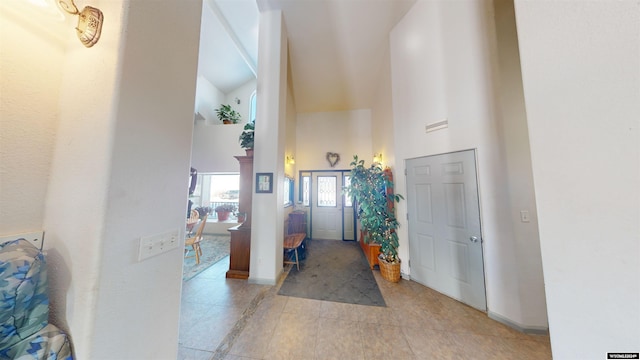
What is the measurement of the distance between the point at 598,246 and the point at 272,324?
7.88 feet

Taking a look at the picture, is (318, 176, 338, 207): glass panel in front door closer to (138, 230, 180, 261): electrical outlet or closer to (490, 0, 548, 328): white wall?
(490, 0, 548, 328): white wall

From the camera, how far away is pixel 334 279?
292 cm

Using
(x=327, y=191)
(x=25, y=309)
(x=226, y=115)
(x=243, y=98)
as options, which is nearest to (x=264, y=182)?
(x=25, y=309)

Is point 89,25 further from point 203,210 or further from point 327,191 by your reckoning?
point 203,210

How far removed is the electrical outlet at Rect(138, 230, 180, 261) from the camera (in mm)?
880

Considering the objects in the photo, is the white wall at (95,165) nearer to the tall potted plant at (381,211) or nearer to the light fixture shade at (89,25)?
the light fixture shade at (89,25)

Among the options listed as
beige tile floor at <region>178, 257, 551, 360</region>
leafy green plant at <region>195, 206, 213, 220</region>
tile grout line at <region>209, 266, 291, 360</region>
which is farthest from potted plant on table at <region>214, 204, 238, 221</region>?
tile grout line at <region>209, 266, 291, 360</region>

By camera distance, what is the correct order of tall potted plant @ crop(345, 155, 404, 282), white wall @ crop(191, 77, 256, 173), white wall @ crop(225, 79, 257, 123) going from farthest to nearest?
white wall @ crop(225, 79, 257, 123), white wall @ crop(191, 77, 256, 173), tall potted plant @ crop(345, 155, 404, 282)

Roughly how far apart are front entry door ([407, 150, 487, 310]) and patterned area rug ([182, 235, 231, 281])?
3.59 m

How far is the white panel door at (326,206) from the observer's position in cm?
513

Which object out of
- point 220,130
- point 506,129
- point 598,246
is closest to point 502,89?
point 506,129

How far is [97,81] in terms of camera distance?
81 centimetres

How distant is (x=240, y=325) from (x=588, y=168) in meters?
2.75

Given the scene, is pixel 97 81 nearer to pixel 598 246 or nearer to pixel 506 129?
pixel 598 246
